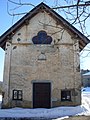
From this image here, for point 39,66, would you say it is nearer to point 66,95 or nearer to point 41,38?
point 41,38

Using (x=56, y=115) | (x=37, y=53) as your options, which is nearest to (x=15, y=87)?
(x=37, y=53)

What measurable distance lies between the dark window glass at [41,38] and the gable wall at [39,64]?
10.9 inches

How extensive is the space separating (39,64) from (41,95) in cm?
228

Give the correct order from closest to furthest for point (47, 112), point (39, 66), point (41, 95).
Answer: point (47, 112) < point (41, 95) < point (39, 66)

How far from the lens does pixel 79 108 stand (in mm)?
15406

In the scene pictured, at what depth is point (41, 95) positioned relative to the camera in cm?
1677

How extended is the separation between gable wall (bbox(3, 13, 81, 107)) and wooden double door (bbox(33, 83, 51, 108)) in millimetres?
351

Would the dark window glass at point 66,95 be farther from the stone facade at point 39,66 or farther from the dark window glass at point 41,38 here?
the dark window glass at point 41,38

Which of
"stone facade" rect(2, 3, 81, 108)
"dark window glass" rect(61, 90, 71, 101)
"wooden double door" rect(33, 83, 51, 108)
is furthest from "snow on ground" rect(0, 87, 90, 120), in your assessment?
"dark window glass" rect(61, 90, 71, 101)

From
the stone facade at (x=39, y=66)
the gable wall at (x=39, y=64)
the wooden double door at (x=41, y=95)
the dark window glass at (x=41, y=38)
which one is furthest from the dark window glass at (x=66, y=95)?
the dark window glass at (x=41, y=38)

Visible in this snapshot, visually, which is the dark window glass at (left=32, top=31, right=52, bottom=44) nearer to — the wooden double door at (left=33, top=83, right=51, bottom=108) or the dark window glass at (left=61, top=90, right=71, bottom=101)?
the wooden double door at (left=33, top=83, right=51, bottom=108)

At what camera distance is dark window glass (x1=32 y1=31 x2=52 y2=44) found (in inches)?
685

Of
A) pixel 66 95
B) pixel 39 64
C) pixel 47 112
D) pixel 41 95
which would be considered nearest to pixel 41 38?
pixel 39 64

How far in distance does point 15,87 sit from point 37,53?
9.83 ft
